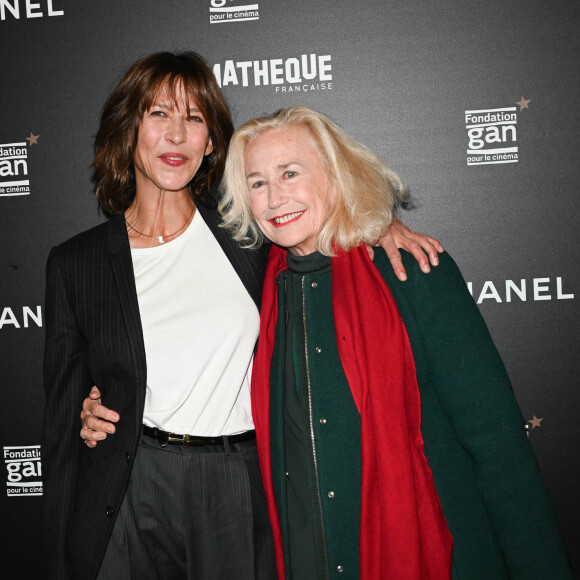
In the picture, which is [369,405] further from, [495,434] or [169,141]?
[169,141]

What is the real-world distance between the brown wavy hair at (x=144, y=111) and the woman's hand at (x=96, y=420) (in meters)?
0.67

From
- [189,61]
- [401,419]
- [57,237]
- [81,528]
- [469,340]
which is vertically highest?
[189,61]

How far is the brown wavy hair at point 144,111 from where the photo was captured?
1.72m

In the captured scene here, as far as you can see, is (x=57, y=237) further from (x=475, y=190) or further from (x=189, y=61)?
(x=475, y=190)

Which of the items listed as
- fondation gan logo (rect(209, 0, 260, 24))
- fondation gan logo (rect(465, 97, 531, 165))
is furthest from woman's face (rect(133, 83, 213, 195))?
fondation gan logo (rect(465, 97, 531, 165))

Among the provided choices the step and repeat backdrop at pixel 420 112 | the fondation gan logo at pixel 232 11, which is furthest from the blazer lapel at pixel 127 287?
the fondation gan logo at pixel 232 11

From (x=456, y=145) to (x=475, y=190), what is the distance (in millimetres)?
195

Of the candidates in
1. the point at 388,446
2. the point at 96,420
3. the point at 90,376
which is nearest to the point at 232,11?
the point at 90,376

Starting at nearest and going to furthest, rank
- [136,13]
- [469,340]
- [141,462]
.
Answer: [469,340], [141,462], [136,13]

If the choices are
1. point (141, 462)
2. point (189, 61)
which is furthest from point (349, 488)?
point (189, 61)

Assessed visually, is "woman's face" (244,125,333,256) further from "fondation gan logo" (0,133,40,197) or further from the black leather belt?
"fondation gan logo" (0,133,40,197)

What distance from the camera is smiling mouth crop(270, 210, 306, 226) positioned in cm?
147

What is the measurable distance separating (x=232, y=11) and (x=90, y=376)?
1.50 meters

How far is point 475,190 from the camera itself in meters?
2.23
